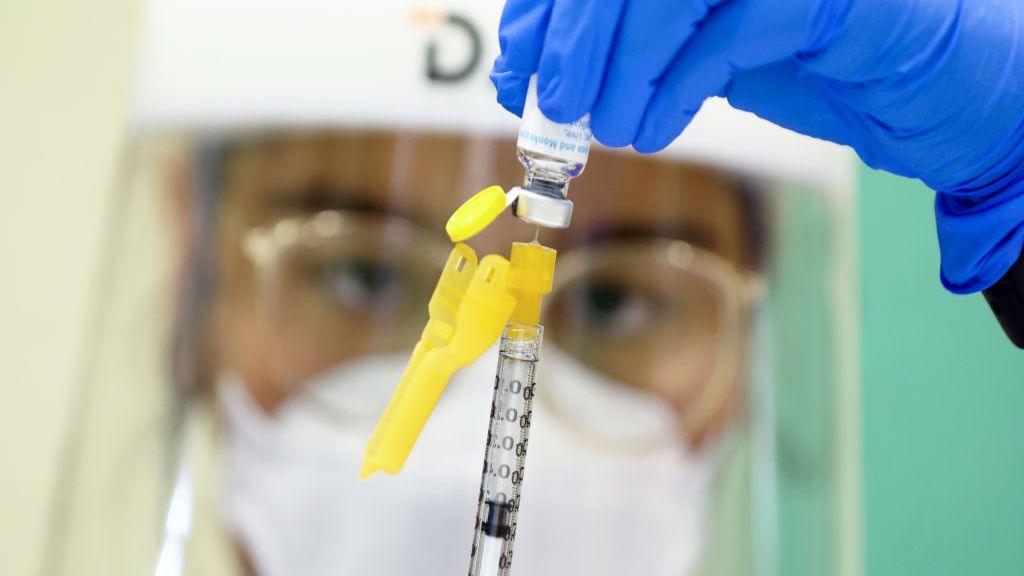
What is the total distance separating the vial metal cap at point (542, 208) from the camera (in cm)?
63

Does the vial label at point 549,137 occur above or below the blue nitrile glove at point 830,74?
below

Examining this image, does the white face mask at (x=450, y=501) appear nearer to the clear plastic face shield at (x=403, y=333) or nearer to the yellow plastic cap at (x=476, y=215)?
the clear plastic face shield at (x=403, y=333)

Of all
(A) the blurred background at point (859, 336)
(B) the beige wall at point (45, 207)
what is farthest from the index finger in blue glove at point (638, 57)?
(B) the beige wall at point (45, 207)

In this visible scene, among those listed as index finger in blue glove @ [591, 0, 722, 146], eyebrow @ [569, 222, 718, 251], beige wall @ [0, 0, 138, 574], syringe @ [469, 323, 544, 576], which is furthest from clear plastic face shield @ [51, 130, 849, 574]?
index finger in blue glove @ [591, 0, 722, 146]

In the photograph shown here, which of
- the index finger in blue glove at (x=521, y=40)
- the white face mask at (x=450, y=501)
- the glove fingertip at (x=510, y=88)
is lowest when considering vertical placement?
the white face mask at (x=450, y=501)

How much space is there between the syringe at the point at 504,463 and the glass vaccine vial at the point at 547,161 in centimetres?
13

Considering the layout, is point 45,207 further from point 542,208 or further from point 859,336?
point 859,336

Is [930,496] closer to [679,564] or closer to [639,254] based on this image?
[679,564]

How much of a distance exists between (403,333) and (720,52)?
78 centimetres

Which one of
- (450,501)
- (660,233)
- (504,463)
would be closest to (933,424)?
(660,233)

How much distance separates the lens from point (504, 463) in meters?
0.75

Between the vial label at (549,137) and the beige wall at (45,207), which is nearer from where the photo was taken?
the vial label at (549,137)

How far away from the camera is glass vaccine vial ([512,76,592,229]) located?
0.63 metres

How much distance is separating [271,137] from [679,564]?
2.54ft
